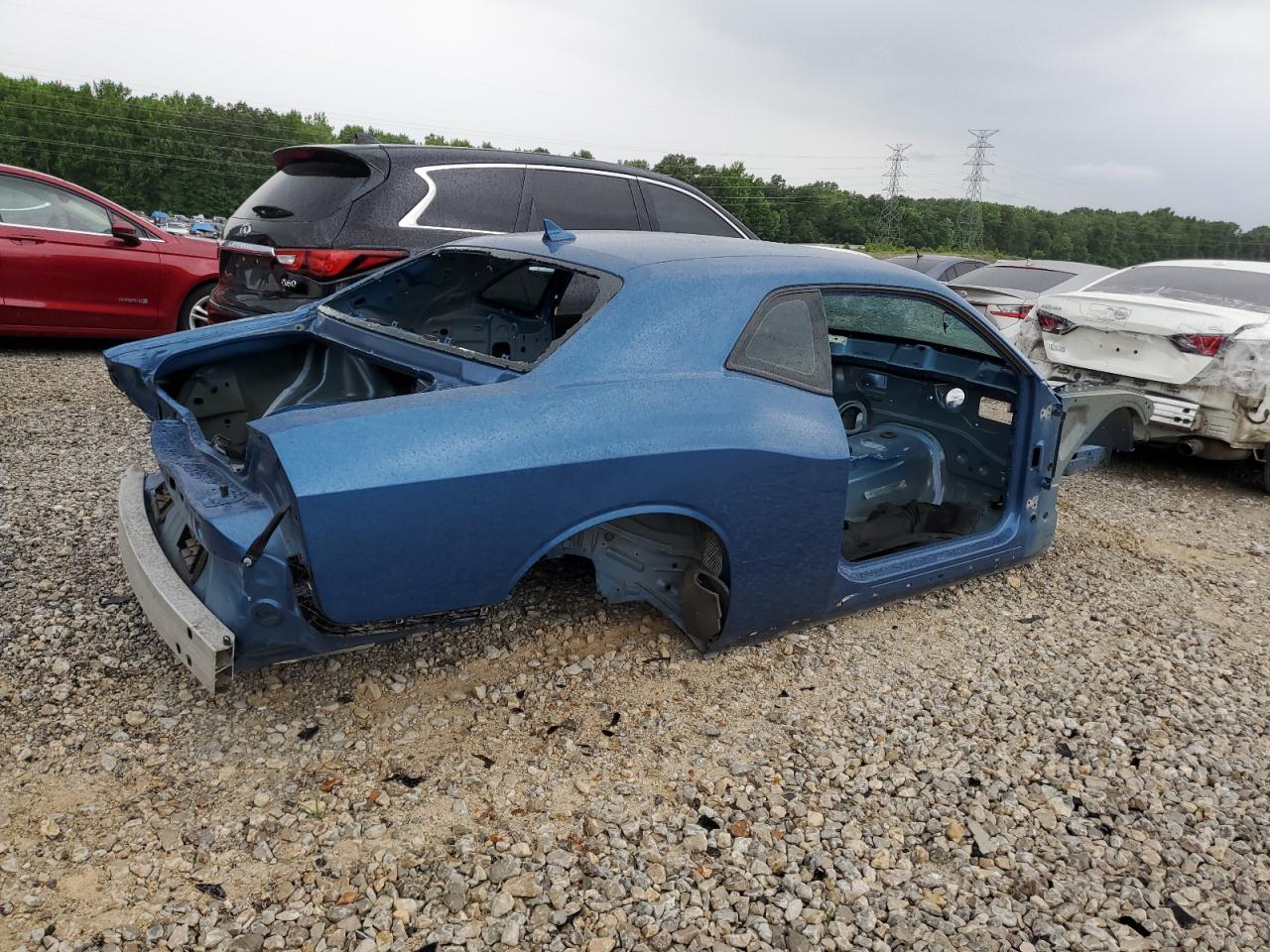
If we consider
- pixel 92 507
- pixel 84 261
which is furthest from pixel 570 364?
pixel 84 261

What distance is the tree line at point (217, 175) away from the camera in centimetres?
5994

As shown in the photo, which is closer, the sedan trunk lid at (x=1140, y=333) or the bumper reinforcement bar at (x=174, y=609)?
the bumper reinforcement bar at (x=174, y=609)

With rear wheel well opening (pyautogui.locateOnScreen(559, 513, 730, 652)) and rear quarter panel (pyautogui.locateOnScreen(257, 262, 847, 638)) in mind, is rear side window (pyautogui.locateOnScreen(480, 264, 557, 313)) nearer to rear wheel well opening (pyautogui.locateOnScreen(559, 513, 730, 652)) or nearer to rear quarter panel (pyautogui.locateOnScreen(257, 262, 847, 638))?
rear quarter panel (pyautogui.locateOnScreen(257, 262, 847, 638))

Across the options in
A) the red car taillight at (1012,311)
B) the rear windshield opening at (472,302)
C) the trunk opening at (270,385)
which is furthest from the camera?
the red car taillight at (1012,311)

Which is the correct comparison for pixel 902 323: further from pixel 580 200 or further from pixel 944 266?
pixel 944 266

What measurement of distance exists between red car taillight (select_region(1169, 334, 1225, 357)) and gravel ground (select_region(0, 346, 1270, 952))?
2372 millimetres

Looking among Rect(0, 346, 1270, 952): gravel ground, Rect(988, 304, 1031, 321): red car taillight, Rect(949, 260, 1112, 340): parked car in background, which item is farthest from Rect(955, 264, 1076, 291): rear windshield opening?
Rect(0, 346, 1270, 952): gravel ground

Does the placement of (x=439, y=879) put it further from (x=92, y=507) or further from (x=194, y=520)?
(x=92, y=507)

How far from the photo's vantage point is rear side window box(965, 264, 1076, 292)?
9359 millimetres

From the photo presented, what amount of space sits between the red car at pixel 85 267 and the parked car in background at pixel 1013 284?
22.2 feet

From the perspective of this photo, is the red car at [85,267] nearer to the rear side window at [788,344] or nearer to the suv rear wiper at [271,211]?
the suv rear wiper at [271,211]

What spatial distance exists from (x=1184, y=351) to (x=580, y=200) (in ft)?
12.6

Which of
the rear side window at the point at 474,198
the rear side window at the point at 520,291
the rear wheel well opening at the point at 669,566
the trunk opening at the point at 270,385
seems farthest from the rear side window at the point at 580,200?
the rear wheel well opening at the point at 669,566

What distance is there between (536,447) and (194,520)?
0.93 metres
